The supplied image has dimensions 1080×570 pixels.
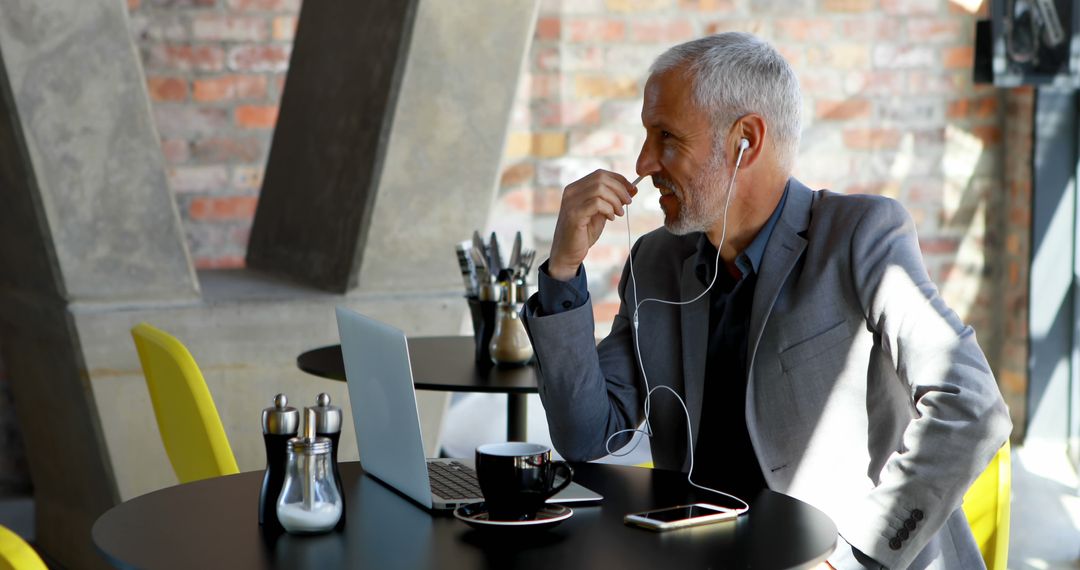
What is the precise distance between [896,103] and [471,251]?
2.47 m

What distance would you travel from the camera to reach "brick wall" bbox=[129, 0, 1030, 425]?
4.08 m

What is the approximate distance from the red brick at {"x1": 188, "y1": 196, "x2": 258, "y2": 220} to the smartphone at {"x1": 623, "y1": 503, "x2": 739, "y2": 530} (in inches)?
114

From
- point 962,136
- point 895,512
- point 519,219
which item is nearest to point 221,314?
point 519,219

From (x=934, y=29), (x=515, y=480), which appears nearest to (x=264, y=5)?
(x=934, y=29)

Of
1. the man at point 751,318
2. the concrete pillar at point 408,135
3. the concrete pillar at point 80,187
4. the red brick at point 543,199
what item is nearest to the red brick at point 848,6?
the red brick at point 543,199

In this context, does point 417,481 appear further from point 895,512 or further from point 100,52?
point 100,52

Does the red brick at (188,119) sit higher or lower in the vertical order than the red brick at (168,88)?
lower

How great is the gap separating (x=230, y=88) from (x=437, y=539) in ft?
9.63

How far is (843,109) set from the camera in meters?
4.69

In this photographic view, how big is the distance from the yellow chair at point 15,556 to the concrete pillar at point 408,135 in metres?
2.07

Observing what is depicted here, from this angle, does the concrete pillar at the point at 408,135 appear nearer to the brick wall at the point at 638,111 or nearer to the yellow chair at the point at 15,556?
the brick wall at the point at 638,111

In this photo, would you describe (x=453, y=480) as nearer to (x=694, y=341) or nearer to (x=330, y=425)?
(x=330, y=425)

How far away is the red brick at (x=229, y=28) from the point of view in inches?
159

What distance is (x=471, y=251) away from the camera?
282 cm
